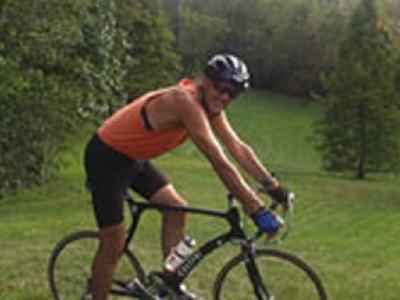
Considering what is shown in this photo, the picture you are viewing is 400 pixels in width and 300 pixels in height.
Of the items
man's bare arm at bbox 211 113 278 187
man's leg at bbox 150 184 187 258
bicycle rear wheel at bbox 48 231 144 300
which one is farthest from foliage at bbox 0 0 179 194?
man's bare arm at bbox 211 113 278 187

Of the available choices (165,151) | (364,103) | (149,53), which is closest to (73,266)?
(165,151)

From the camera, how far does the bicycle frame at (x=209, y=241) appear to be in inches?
227

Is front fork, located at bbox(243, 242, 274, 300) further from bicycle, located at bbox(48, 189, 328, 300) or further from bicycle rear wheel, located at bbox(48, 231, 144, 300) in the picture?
bicycle rear wheel, located at bbox(48, 231, 144, 300)

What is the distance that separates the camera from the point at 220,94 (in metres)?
5.52

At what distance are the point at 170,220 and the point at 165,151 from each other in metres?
0.67

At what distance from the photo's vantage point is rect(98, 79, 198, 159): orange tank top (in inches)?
221

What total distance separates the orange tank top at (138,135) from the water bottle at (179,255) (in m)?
0.66

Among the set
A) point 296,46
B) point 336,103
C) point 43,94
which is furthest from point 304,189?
point 296,46

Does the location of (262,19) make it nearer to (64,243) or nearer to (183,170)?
(183,170)

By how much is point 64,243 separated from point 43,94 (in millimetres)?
17677

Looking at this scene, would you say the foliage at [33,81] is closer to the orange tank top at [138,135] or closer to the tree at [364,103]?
the tree at [364,103]

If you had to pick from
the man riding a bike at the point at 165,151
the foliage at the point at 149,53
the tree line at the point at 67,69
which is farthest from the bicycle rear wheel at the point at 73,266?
the foliage at the point at 149,53

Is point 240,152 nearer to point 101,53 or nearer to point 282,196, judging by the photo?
point 282,196

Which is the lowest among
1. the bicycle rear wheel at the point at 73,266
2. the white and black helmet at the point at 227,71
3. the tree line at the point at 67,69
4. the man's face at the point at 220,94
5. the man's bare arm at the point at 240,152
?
the tree line at the point at 67,69
